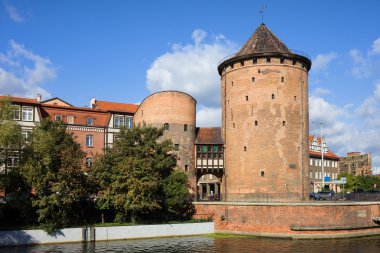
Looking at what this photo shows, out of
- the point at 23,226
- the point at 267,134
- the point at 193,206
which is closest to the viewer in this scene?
the point at 23,226

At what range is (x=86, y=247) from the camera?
28.8 meters

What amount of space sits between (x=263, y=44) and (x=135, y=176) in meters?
18.8

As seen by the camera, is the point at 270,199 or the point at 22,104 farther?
the point at 22,104

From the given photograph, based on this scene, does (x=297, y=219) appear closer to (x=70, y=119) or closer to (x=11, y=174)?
(x=11, y=174)

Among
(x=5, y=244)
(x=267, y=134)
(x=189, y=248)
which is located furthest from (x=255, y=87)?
(x=5, y=244)

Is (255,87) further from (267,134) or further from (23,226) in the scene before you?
(23,226)

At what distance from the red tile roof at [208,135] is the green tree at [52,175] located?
47.6ft

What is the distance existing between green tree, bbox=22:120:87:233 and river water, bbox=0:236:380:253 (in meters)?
2.28

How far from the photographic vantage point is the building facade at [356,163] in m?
92.1

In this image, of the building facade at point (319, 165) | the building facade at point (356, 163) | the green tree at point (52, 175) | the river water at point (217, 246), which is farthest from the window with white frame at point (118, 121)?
the building facade at point (356, 163)

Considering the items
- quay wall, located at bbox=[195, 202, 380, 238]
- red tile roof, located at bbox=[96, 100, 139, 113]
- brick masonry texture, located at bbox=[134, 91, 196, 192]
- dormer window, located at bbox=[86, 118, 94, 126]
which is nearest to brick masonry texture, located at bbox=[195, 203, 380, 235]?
quay wall, located at bbox=[195, 202, 380, 238]

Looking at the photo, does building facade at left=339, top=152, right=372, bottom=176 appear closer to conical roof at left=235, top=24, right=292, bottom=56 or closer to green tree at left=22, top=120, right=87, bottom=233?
conical roof at left=235, top=24, right=292, bottom=56

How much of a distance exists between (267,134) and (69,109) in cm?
2013

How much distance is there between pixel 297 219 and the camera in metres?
33.8
